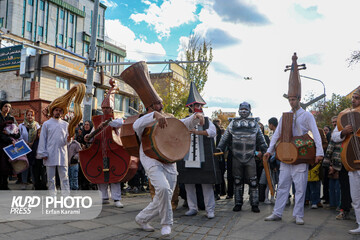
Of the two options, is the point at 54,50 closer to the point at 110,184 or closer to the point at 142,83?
the point at 110,184

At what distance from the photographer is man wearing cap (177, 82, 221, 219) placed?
583 cm

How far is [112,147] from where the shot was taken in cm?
648

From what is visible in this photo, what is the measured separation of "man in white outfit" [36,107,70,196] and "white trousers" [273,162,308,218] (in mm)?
4014

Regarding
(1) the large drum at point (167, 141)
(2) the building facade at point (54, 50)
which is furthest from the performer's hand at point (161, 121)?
(2) the building facade at point (54, 50)

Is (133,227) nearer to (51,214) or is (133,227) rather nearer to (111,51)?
(51,214)

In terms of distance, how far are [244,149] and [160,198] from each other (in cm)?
279

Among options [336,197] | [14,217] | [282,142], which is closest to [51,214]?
[14,217]

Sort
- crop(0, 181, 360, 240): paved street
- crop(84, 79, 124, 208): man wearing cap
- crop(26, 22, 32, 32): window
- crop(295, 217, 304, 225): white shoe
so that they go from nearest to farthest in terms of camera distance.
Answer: crop(0, 181, 360, 240): paved street
crop(295, 217, 304, 225): white shoe
crop(84, 79, 124, 208): man wearing cap
crop(26, 22, 32, 32): window

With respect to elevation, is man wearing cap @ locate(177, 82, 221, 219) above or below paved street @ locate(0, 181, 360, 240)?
above

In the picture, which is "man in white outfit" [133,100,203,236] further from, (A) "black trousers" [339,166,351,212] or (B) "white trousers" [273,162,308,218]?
(A) "black trousers" [339,166,351,212]

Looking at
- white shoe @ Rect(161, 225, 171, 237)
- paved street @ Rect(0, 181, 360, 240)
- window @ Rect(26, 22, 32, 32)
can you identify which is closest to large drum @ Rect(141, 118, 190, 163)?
white shoe @ Rect(161, 225, 171, 237)

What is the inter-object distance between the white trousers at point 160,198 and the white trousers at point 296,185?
224cm

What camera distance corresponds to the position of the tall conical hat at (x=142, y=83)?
15.3 feet

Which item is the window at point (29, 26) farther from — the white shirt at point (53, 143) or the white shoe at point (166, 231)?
the white shoe at point (166, 231)
